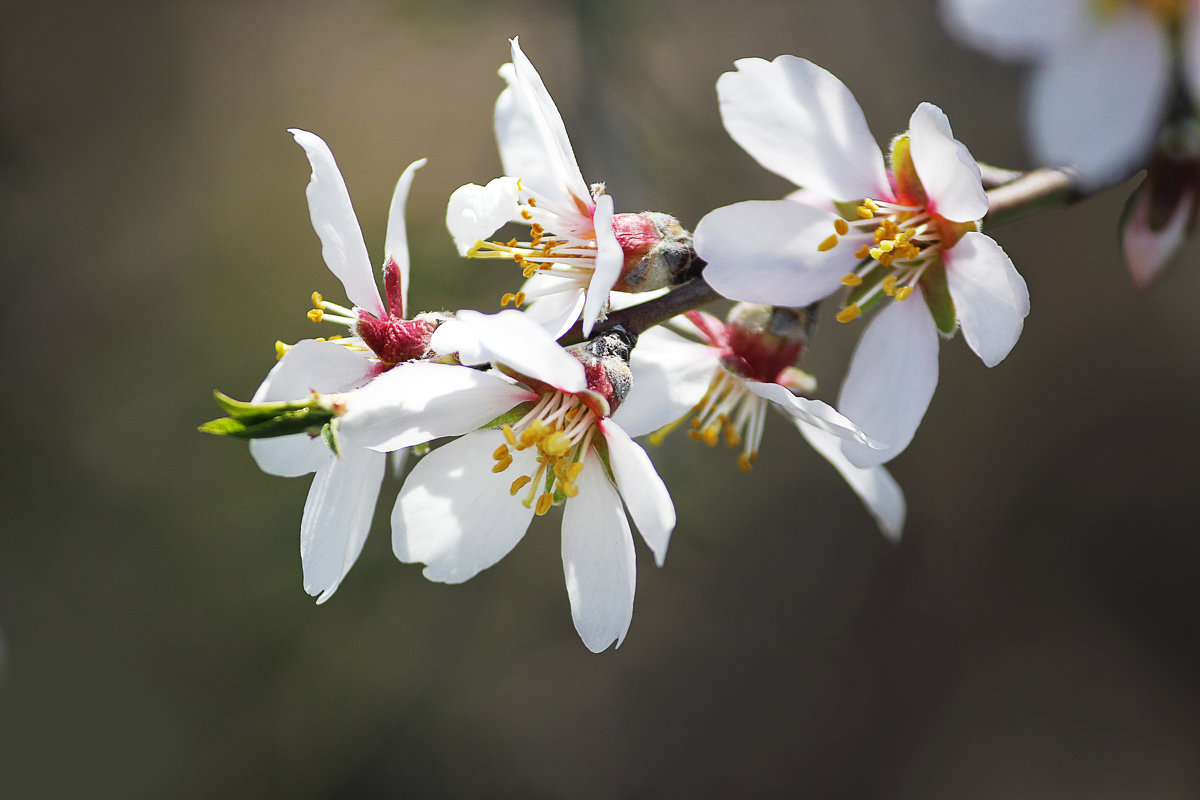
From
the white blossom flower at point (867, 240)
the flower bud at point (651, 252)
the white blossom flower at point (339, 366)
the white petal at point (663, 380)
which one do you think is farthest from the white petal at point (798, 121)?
the white blossom flower at point (339, 366)

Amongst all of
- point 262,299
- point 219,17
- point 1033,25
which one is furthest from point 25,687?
point 1033,25

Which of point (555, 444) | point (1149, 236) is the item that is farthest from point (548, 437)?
point (1149, 236)

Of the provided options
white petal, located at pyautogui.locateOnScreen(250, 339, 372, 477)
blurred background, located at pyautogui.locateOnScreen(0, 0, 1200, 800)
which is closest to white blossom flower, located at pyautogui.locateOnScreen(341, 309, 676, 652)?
white petal, located at pyautogui.locateOnScreen(250, 339, 372, 477)

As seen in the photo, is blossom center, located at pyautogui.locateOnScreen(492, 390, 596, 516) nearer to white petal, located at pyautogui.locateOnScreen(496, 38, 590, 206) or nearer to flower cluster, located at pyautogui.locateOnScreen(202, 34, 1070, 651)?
flower cluster, located at pyautogui.locateOnScreen(202, 34, 1070, 651)

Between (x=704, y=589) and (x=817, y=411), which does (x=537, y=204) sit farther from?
(x=704, y=589)

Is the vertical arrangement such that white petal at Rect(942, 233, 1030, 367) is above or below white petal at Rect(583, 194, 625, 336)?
below

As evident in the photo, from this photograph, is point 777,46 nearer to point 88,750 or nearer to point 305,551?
point 305,551
